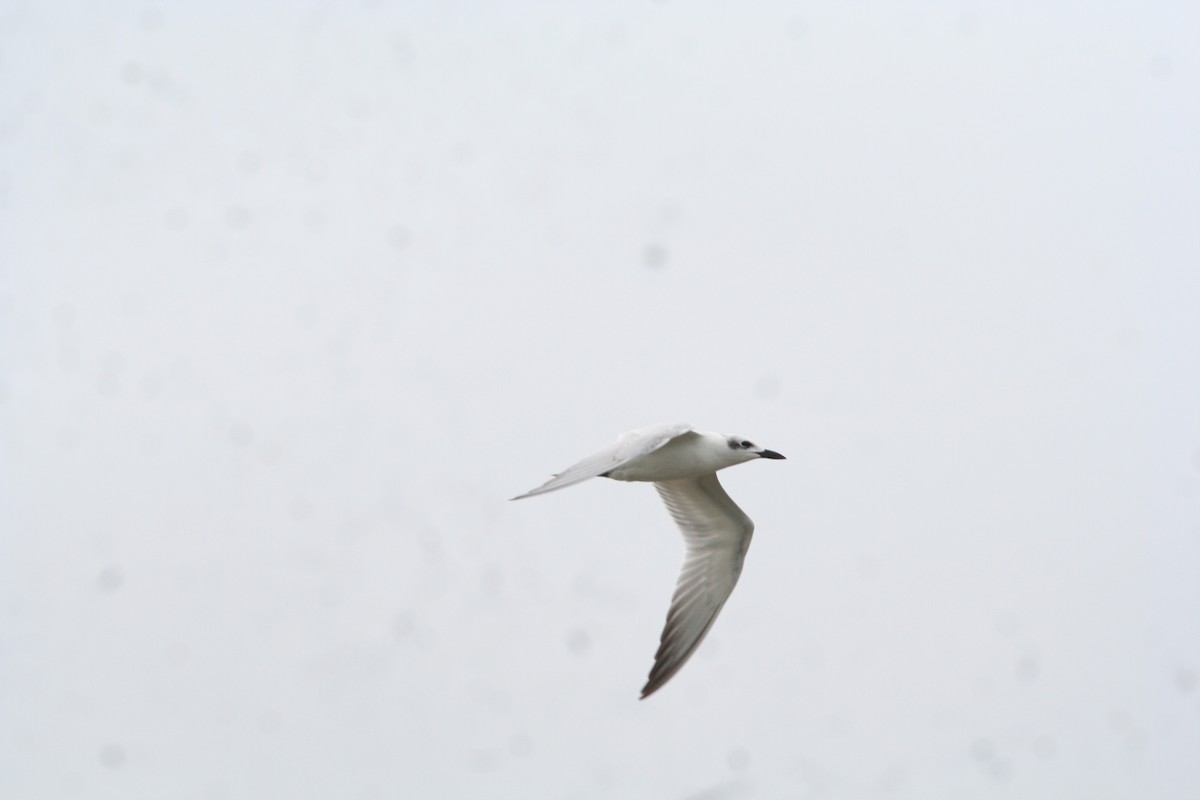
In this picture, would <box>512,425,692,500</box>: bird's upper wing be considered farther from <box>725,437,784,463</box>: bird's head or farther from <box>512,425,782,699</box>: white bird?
<box>725,437,784,463</box>: bird's head

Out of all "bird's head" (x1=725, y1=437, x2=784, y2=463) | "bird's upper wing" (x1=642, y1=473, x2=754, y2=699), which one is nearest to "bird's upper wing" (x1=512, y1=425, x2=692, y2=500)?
"bird's head" (x1=725, y1=437, x2=784, y2=463)

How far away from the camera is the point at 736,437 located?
628cm

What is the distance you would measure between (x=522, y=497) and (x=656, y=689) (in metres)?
2.26

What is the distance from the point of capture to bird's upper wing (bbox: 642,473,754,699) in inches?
265

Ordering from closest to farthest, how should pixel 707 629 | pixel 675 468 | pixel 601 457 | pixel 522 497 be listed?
pixel 522 497, pixel 601 457, pixel 675 468, pixel 707 629

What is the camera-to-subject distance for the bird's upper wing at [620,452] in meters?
5.13

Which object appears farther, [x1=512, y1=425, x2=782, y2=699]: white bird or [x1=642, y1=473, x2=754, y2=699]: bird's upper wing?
[x1=642, y1=473, x2=754, y2=699]: bird's upper wing

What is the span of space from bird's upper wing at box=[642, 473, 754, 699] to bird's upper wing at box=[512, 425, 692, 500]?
85cm

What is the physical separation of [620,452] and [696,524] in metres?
1.38

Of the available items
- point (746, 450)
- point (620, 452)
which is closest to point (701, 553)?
point (746, 450)

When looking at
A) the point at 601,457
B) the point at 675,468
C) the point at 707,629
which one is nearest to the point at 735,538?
the point at 707,629

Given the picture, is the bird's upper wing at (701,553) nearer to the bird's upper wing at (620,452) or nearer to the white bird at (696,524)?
the white bird at (696,524)

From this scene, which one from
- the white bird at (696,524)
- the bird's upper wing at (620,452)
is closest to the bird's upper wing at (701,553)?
the white bird at (696,524)

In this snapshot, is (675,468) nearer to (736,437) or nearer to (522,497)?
(736,437)
